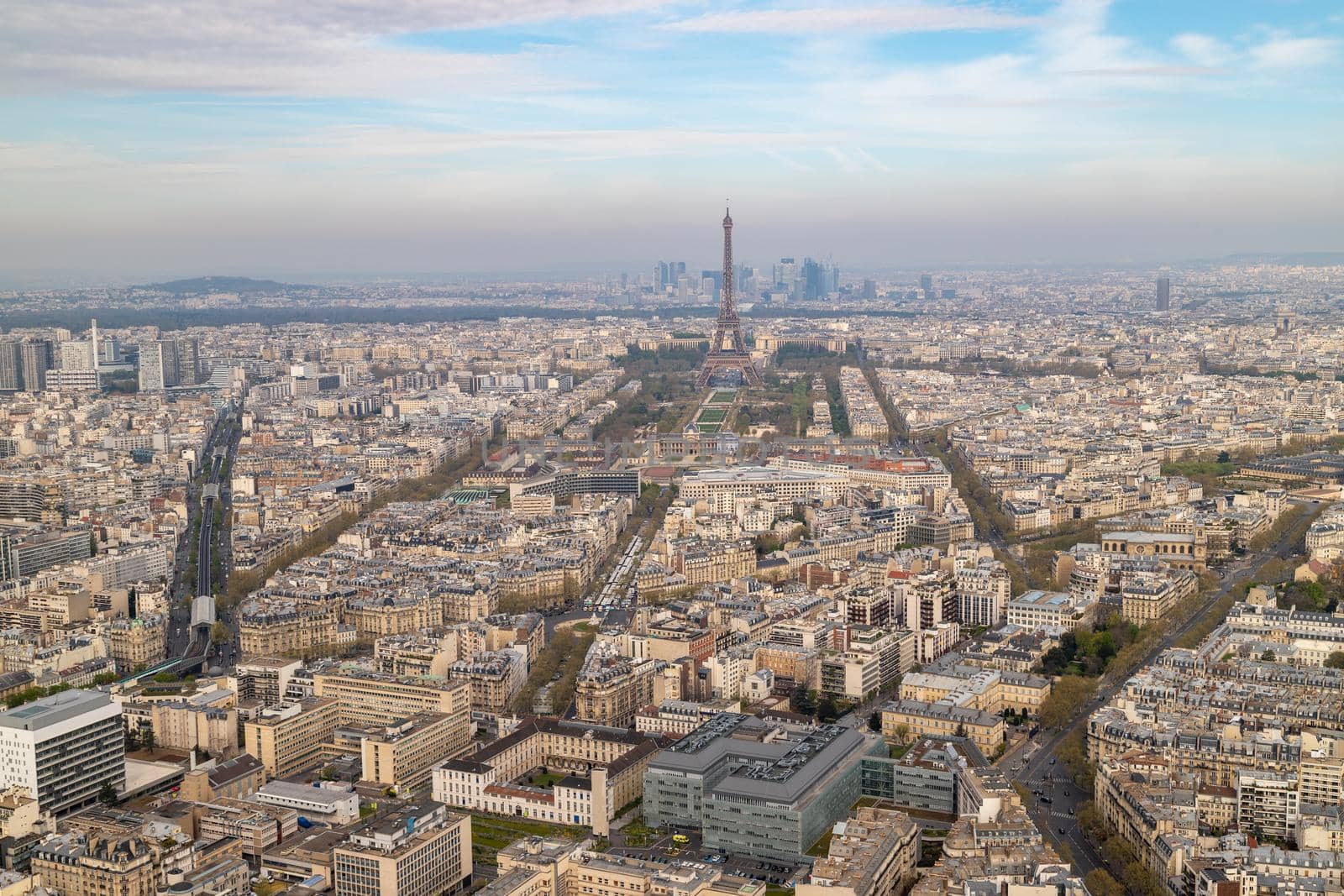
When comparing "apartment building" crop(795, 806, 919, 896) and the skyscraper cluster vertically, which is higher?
the skyscraper cluster

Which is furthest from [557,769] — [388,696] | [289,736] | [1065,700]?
[1065,700]

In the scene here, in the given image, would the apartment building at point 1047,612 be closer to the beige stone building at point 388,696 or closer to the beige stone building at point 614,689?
the beige stone building at point 614,689

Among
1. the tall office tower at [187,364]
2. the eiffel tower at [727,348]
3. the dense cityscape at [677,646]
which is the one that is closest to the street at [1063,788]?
the dense cityscape at [677,646]

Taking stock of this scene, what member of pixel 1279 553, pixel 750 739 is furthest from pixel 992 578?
pixel 750 739

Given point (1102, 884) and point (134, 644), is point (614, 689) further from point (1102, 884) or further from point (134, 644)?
point (134, 644)

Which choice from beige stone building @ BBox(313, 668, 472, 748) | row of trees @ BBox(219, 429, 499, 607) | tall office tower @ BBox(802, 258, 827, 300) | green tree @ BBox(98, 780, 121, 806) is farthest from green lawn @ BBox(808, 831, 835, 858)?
tall office tower @ BBox(802, 258, 827, 300)

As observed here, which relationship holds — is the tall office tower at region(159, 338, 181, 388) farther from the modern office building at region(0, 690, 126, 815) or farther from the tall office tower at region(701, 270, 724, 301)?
the tall office tower at region(701, 270, 724, 301)
